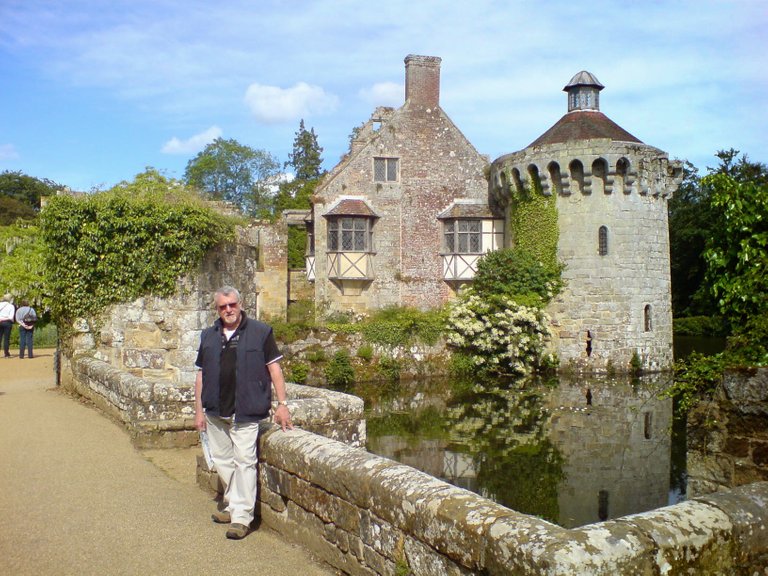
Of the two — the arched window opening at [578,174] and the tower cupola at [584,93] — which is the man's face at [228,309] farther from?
the tower cupola at [584,93]

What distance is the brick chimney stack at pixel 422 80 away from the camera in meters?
27.3

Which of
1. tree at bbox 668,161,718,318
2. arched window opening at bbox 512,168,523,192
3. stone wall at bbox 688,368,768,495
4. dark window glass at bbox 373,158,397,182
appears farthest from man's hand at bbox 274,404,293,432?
tree at bbox 668,161,718,318

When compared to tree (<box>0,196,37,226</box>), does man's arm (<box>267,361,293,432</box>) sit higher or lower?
lower

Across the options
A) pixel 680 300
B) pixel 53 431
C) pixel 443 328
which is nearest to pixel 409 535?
pixel 53 431

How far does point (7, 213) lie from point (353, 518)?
49416mm

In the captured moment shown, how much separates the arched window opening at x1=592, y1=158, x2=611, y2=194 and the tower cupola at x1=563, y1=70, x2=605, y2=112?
362 centimetres

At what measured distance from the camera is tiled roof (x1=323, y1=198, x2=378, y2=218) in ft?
85.9

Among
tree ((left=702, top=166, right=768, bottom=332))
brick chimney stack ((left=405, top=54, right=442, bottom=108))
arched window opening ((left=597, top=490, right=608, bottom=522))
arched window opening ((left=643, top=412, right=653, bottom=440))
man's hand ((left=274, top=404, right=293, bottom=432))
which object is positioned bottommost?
arched window opening ((left=643, top=412, right=653, bottom=440))

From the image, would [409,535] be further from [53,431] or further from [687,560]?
[53,431]

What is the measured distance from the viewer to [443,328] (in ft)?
72.7

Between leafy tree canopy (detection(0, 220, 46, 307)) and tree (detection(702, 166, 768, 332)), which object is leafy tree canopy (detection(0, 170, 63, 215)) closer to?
leafy tree canopy (detection(0, 220, 46, 307))

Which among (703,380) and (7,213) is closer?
(703,380)

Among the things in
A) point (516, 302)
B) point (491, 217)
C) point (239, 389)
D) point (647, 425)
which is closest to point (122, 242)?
point (239, 389)

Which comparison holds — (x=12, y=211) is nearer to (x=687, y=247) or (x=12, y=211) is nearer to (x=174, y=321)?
(x=687, y=247)
